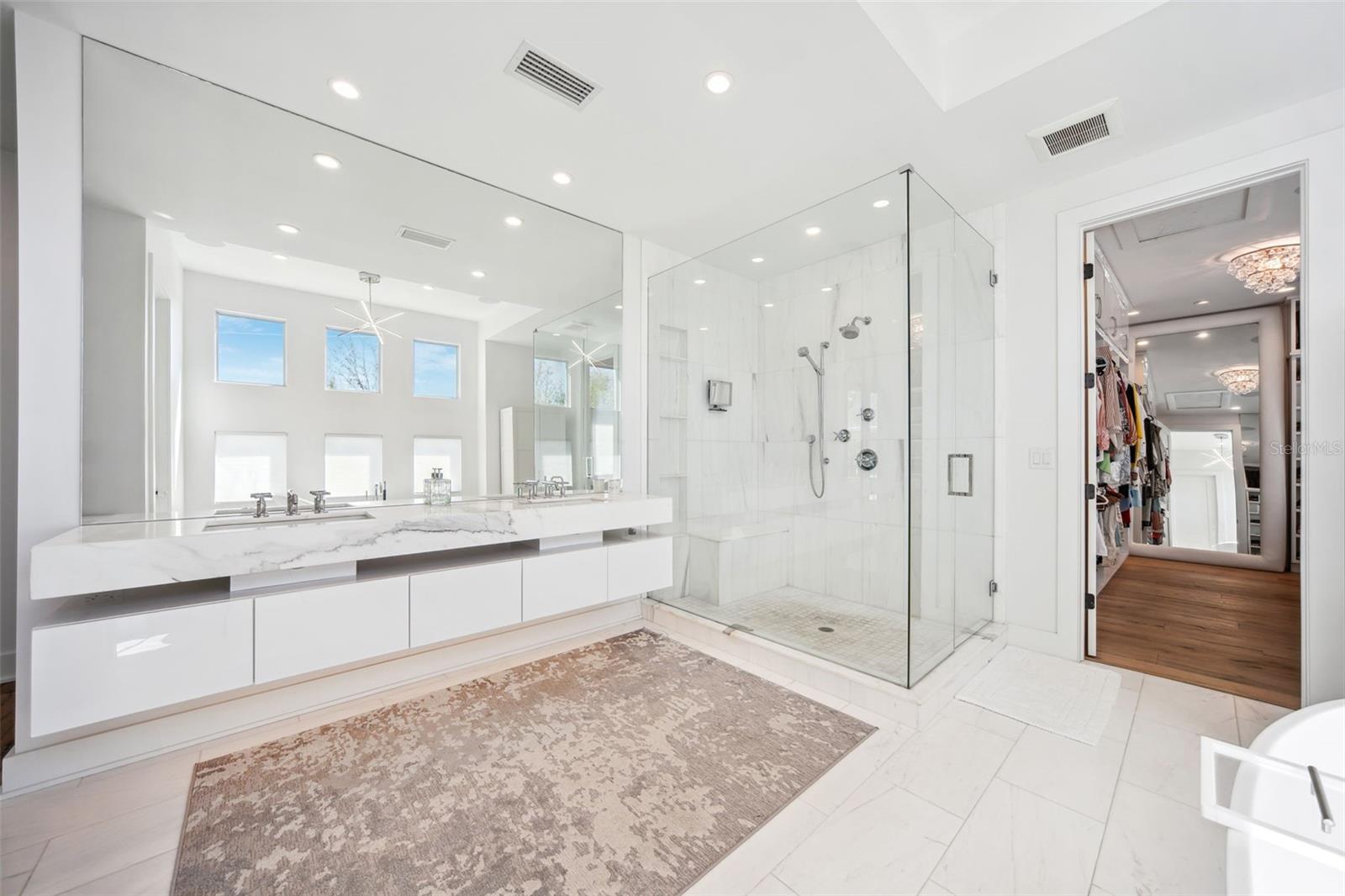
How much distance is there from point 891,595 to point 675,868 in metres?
1.61

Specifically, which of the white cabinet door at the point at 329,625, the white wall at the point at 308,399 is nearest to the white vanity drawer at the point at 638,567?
the white wall at the point at 308,399

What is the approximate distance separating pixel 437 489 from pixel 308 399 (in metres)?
0.68

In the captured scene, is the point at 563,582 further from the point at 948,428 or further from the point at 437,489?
the point at 948,428

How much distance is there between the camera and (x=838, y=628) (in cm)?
275

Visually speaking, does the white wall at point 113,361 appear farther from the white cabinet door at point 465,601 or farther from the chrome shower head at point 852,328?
the chrome shower head at point 852,328

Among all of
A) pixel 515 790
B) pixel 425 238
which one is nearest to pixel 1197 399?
pixel 515 790

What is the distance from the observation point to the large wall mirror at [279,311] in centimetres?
194

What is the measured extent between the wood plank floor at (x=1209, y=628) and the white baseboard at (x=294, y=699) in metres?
2.97

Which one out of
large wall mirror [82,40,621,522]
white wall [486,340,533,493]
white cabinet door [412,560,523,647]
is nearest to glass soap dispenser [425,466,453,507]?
large wall mirror [82,40,621,522]

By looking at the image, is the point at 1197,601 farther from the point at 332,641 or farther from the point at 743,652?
the point at 332,641

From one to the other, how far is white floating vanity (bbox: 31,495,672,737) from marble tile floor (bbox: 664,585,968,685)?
0.91m

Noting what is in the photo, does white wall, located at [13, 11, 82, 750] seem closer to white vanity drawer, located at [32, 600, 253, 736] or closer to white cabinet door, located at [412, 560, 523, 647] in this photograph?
white vanity drawer, located at [32, 600, 253, 736]

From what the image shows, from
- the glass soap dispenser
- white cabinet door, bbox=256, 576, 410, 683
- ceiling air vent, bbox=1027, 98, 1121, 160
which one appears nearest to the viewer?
white cabinet door, bbox=256, 576, 410, 683

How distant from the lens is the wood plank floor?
8.29 feet
